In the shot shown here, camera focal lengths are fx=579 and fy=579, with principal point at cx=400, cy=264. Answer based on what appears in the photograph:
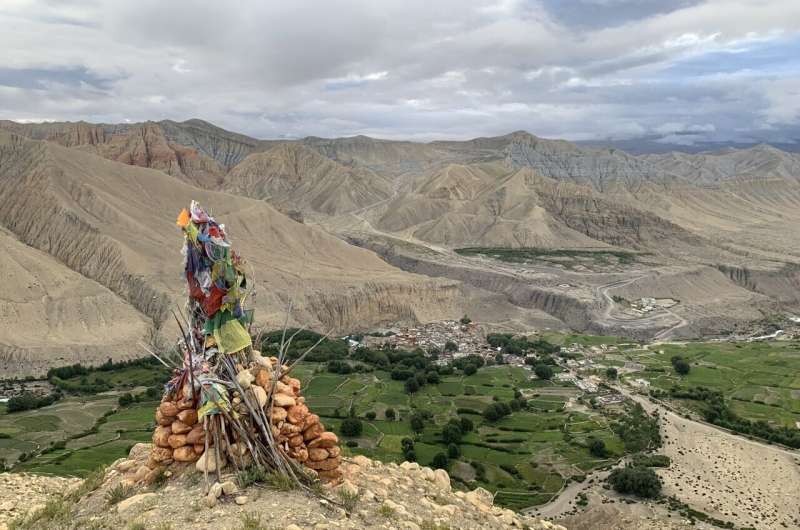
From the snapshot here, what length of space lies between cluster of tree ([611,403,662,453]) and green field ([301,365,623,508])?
0.86 m

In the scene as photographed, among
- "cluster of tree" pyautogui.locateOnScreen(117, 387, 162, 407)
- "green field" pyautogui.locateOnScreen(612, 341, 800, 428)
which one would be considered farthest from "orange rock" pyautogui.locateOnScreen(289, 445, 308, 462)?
"green field" pyautogui.locateOnScreen(612, 341, 800, 428)

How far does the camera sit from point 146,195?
10950 centimetres

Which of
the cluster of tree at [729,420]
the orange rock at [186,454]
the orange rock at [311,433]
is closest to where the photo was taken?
the orange rock at [186,454]

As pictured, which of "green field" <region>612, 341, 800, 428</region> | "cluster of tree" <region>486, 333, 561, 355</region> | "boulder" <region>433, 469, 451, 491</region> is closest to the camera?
"boulder" <region>433, 469, 451, 491</region>

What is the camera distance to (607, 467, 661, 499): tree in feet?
119

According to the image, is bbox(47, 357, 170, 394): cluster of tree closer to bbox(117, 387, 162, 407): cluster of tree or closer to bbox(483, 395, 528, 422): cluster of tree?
bbox(117, 387, 162, 407): cluster of tree

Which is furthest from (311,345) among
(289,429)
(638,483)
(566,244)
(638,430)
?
(566,244)

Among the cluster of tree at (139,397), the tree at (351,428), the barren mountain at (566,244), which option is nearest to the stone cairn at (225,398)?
the tree at (351,428)

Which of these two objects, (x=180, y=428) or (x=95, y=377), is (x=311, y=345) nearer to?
(x=95, y=377)

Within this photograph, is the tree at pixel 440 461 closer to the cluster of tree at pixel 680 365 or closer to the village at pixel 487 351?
the village at pixel 487 351

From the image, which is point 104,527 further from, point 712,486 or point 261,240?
point 261,240

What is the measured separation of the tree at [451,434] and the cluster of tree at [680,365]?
34.4 metres

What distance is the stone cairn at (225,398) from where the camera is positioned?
1122 cm

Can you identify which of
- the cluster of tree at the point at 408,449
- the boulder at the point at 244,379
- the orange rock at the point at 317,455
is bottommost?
the cluster of tree at the point at 408,449
